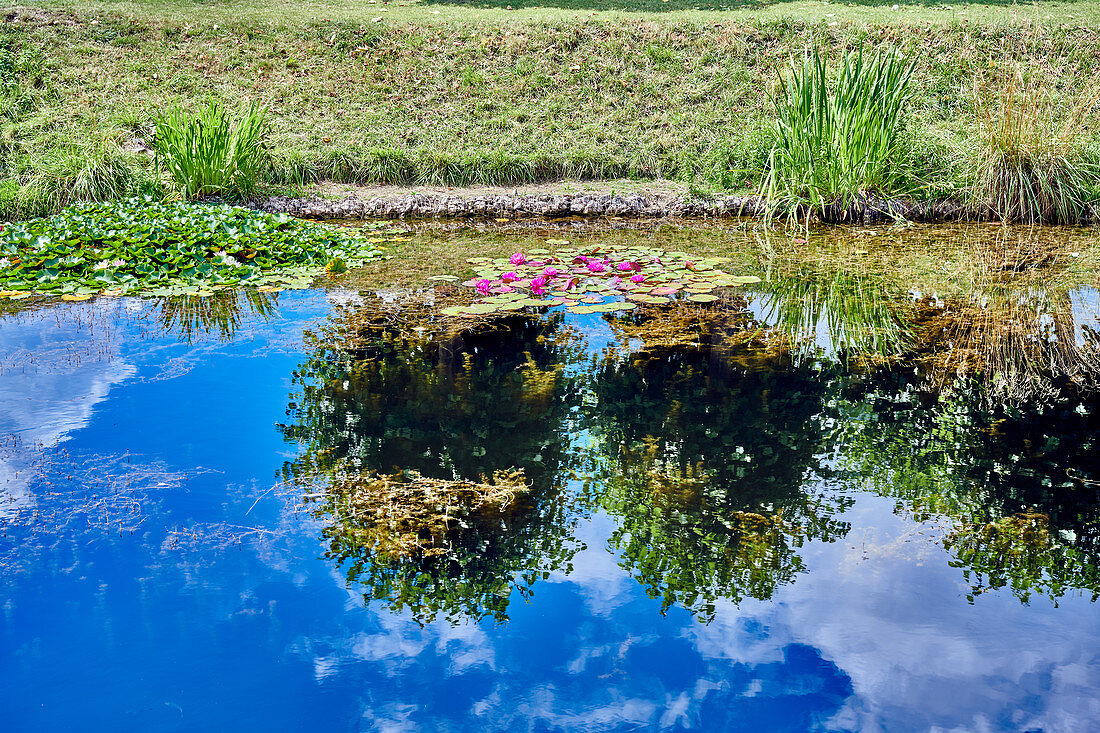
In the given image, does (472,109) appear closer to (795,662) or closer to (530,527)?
(530,527)

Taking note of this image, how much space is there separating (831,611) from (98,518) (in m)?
2.06

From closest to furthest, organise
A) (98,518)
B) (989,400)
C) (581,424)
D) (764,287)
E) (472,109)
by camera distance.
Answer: (98,518), (581,424), (989,400), (764,287), (472,109)

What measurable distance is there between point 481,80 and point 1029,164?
622 centimetres

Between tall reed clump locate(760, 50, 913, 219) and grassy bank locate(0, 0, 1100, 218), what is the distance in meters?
0.71

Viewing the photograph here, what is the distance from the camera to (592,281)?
498 centimetres

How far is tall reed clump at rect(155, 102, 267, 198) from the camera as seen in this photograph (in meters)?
6.86

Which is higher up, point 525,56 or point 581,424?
point 525,56

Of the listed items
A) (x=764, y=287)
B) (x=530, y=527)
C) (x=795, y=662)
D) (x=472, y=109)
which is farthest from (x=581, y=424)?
(x=472, y=109)

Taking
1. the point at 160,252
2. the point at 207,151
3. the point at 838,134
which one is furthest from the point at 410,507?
the point at 207,151

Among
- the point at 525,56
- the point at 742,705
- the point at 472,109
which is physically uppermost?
the point at 525,56

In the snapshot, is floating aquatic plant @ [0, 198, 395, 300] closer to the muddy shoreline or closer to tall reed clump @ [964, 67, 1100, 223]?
the muddy shoreline

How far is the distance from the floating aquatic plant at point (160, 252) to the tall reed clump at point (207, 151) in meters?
0.95

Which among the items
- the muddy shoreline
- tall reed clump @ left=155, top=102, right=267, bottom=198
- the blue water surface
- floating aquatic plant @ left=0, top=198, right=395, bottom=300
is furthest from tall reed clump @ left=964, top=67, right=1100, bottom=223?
tall reed clump @ left=155, top=102, right=267, bottom=198

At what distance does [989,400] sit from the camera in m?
3.25
